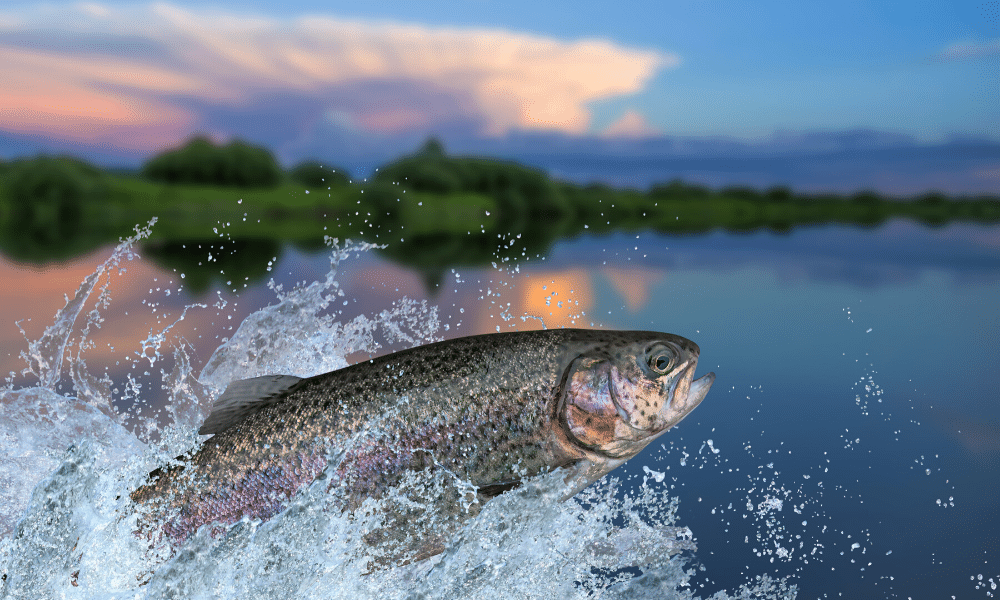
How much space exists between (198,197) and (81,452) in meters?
85.0

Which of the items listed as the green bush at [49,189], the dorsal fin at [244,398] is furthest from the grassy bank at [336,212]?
the dorsal fin at [244,398]

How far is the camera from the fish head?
4852 mm

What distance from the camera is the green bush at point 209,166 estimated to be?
309 ft

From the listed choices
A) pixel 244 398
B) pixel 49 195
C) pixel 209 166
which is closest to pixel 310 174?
pixel 209 166

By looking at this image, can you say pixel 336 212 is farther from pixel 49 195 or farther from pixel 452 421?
pixel 452 421

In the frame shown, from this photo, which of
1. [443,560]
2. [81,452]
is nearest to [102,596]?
[81,452]

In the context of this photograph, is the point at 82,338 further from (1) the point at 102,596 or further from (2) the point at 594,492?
(2) the point at 594,492

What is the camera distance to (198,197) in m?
83.9

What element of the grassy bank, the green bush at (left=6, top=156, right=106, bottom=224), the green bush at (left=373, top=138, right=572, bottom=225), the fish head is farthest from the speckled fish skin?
the green bush at (left=373, top=138, right=572, bottom=225)

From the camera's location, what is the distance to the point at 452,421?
15.4 ft

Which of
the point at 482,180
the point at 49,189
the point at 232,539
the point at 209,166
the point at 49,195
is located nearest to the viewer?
the point at 232,539

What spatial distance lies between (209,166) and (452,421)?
98.2 m

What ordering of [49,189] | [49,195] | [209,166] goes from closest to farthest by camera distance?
[49,189] → [49,195] → [209,166]

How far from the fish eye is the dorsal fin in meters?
2.13
